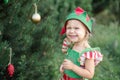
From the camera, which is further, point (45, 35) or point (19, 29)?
point (45, 35)

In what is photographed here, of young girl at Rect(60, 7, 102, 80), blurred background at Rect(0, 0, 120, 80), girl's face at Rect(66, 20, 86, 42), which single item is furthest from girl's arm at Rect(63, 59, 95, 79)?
blurred background at Rect(0, 0, 120, 80)

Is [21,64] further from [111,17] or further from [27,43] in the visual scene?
[111,17]

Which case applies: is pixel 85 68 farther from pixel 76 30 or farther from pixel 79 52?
pixel 76 30

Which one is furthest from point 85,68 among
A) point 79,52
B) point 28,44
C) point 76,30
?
point 28,44

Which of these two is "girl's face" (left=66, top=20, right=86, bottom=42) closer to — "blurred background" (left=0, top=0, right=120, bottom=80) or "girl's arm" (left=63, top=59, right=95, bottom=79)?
"girl's arm" (left=63, top=59, right=95, bottom=79)

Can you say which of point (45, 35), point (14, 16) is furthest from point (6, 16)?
point (45, 35)

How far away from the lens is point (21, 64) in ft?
16.4

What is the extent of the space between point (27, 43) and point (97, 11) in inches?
261

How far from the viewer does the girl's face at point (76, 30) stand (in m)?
4.30

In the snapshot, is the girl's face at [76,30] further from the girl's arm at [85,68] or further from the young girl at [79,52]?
the girl's arm at [85,68]

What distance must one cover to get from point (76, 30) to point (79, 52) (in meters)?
0.25

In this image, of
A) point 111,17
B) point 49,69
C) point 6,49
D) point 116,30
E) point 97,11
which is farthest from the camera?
point 111,17

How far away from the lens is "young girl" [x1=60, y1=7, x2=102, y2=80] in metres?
4.18

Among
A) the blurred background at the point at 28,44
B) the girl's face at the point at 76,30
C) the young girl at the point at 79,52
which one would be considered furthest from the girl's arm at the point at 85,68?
the blurred background at the point at 28,44
